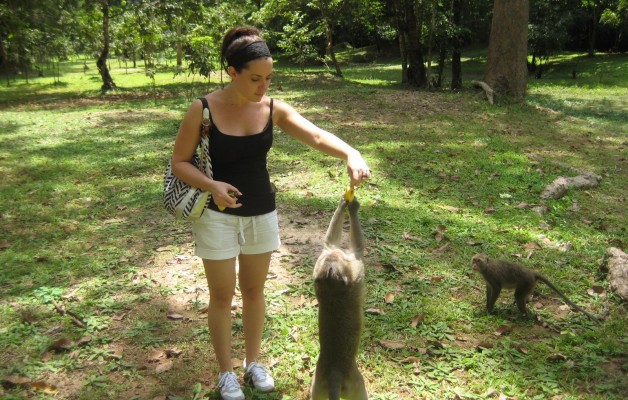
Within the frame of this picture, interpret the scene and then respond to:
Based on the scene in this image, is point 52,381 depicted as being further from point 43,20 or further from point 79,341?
point 43,20

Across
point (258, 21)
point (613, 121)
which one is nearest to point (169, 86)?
point (258, 21)

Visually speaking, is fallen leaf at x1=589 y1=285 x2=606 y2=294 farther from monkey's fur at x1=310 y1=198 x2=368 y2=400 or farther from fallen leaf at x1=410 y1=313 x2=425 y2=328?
monkey's fur at x1=310 y1=198 x2=368 y2=400

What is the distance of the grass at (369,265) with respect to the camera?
366cm

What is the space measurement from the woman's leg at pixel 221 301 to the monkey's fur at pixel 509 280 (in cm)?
233

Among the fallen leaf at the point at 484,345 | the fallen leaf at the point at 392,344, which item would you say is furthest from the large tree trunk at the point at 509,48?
the fallen leaf at the point at 392,344

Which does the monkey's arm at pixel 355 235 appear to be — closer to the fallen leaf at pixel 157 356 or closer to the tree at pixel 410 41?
the fallen leaf at pixel 157 356

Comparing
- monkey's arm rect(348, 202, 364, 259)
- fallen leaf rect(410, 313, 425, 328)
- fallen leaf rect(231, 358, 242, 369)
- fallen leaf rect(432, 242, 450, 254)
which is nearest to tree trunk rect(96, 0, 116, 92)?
fallen leaf rect(432, 242, 450, 254)

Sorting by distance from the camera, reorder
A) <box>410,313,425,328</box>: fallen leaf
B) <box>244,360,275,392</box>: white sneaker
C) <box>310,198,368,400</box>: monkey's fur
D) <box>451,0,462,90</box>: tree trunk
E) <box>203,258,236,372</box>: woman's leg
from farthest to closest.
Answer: <box>451,0,462,90</box>: tree trunk, <box>410,313,425,328</box>: fallen leaf, <box>244,360,275,392</box>: white sneaker, <box>203,258,236,372</box>: woman's leg, <box>310,198,368,400</box>: monkey's fur

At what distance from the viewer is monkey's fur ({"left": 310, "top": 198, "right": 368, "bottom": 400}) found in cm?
286

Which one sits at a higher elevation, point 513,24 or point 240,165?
point 513,24

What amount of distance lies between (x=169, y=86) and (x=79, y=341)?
19365 mm

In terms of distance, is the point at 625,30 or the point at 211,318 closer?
the point at 211,318

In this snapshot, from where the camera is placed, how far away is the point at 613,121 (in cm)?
1225

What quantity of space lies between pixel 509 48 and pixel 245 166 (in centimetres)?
1273
